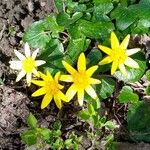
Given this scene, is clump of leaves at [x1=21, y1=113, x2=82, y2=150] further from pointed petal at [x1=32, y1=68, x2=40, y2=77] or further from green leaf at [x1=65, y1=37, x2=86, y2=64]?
green leaf at [x1=65, y1=37, x2=86, y2=64]

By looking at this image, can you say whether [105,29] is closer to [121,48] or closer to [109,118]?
[121,48]

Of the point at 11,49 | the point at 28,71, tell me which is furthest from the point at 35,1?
the point at 28,71

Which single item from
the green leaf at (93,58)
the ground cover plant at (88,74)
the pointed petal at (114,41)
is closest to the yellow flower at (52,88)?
the ground cover plant at (88,74)

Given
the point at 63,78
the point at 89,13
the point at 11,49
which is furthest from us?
the point at 11,49

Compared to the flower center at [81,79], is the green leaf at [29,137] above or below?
below

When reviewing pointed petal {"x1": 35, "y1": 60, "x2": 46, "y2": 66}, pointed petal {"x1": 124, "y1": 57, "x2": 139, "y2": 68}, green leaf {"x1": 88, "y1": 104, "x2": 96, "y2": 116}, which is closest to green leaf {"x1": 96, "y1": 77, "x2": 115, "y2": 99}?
green leaf {"x1": 88, "y1": 104, "x2": 96, "y2": 116}

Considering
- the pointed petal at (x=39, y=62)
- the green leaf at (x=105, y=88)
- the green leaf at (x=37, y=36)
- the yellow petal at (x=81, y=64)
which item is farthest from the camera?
the green leaf at (x=37, y=36)

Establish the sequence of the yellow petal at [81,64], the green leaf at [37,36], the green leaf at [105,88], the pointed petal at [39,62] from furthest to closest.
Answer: the green leaf at [37,36] < the green leaf at [105,88] < the pointed petal at [39,62] < the yellow petal at [81,64]

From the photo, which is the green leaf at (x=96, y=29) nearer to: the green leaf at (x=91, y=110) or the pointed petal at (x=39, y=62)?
the pointed petal at (x=39, y=62)
